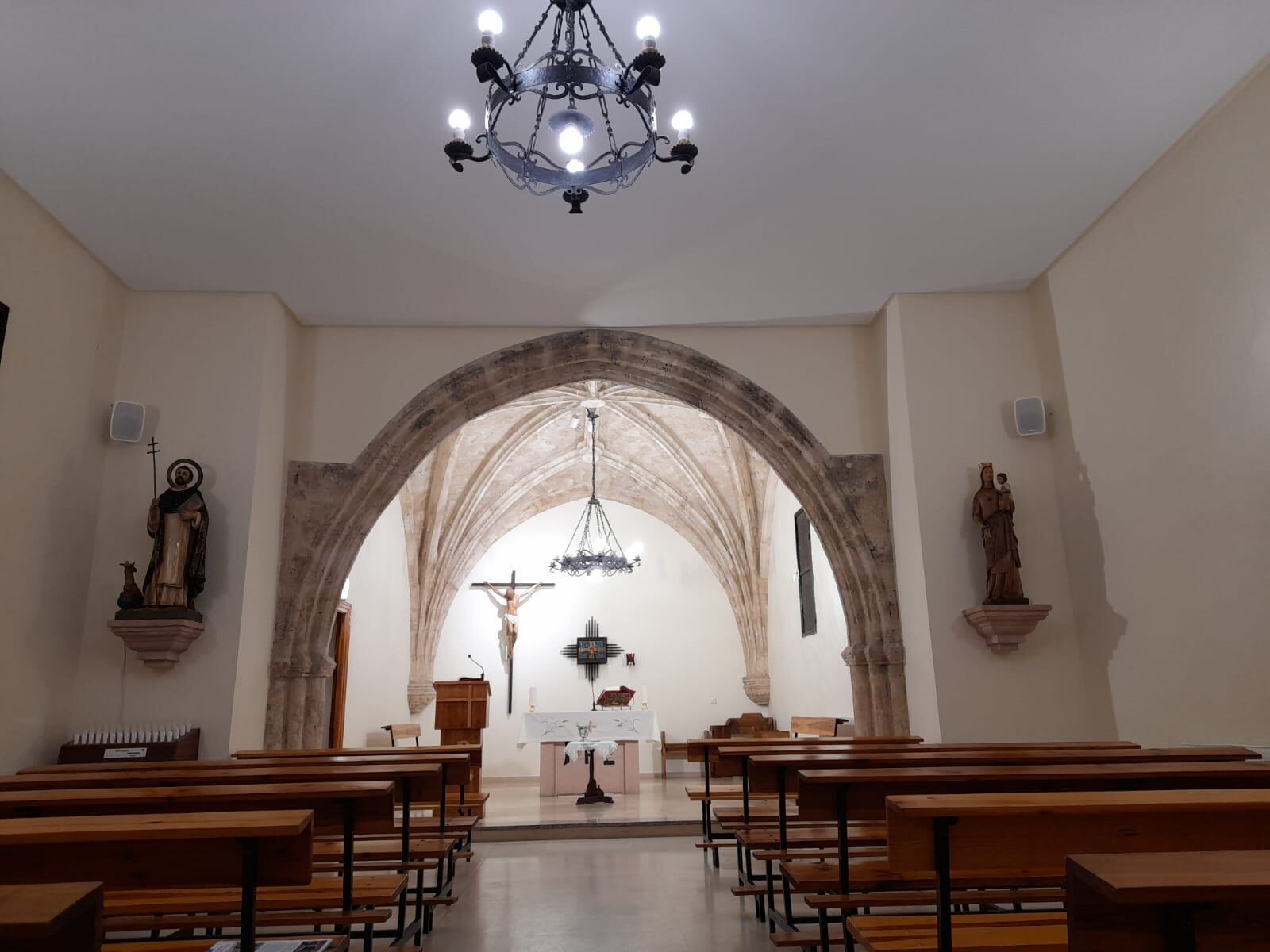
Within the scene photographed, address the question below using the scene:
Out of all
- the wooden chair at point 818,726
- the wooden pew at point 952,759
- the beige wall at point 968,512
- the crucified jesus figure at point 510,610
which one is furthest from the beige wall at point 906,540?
the crucified jesus figure at point 510,610

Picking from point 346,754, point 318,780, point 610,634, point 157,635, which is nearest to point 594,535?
point 610,634

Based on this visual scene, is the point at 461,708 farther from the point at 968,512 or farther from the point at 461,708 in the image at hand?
the point at 968,512

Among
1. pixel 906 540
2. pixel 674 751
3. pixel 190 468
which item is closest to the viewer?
pixel 190 468

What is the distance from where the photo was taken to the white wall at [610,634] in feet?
45.9

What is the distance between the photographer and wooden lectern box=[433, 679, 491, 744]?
10383 mm

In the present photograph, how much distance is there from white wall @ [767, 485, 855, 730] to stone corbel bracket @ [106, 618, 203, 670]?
5974 mm

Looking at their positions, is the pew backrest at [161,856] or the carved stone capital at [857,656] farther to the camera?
the carved stone capital at [857,656]

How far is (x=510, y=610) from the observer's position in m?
14.2

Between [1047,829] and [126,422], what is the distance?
6329 mm

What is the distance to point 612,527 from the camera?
48.5ft

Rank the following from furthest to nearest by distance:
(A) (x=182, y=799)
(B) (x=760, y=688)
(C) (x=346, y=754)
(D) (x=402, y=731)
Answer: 1. (B) (x=760, y=688)
2. (D) (x=402, y=731)
3. (C) (x=346, y=754)
4. (A) (x=182, y=799)

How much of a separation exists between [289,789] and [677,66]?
145 inches

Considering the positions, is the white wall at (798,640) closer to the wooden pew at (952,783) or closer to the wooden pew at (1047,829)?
the wooden pew at (952,783)

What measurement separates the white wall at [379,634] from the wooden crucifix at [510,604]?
4.39 feet
